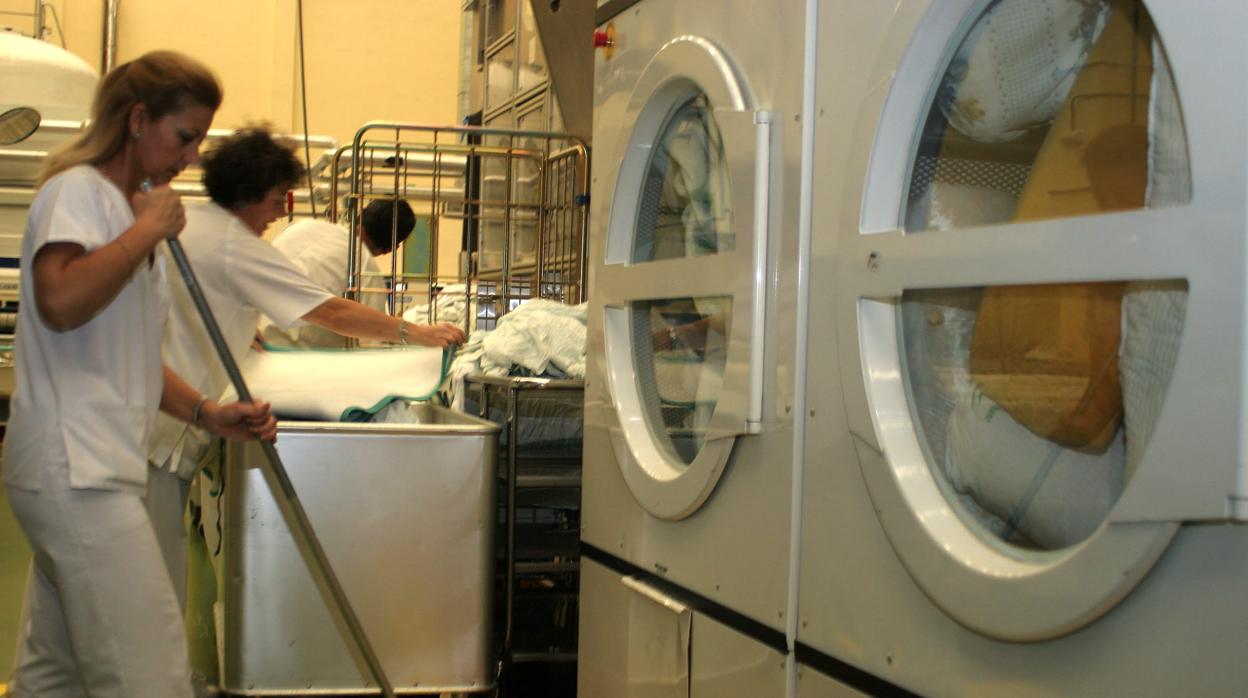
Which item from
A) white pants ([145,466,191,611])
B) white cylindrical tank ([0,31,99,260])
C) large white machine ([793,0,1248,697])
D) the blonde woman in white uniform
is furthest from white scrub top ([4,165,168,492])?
white cylindrical tank ([0,31,99,260])

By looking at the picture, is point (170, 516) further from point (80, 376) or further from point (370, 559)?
point (80, 376)

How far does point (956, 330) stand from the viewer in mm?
1264

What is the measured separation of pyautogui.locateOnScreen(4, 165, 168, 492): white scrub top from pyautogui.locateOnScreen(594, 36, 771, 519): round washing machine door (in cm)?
73

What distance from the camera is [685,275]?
5.62 ft

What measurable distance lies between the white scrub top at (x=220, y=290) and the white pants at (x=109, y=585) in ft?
2.07

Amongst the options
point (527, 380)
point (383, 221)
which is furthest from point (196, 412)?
point (383, 221)

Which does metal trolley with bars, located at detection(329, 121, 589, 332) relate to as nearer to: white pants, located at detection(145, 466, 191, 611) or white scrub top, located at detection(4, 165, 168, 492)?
white pants, located at detection(145, 466, 191, 611)

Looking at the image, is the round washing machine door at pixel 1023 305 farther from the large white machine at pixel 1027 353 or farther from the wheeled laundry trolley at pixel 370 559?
the wheeled laundry trolley at pixel 370 559

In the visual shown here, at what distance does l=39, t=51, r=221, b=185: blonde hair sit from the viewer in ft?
5.68

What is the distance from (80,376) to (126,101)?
411 mm

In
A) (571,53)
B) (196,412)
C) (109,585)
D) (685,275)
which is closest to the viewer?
(109,585)

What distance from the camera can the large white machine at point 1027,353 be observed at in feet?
2.90

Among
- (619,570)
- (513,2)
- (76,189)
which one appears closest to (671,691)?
(619,570)

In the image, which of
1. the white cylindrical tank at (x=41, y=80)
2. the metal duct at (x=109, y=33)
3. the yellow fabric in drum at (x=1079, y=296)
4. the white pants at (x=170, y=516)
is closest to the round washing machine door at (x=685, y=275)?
the yellow fabric in drum at (x=1079, y=296)
